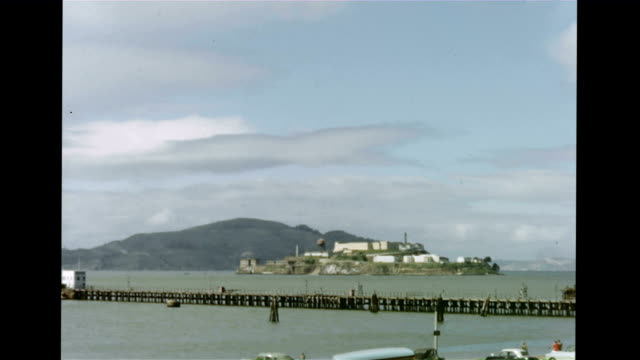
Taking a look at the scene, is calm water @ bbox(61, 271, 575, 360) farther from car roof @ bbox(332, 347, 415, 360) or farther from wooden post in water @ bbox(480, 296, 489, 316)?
car roof @ bbox(332, 347, 415, 360)

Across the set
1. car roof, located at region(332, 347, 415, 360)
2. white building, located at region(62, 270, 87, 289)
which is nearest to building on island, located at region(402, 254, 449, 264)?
white building, located at region(62, 270, 87, 289)

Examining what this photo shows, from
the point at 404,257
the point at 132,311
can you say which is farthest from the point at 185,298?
the point at 404,257

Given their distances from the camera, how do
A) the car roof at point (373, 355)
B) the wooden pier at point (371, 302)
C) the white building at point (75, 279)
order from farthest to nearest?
the white building at point (75, 279) < the wooden pier at point (371, 302) < the car roof at point (373, 355)

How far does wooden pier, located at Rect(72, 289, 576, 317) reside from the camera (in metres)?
64.2

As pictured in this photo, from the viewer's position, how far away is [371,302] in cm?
7038

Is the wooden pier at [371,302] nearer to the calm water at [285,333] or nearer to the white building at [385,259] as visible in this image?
the calm water at [285,333]

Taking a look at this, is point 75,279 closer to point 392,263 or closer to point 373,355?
point 373,355

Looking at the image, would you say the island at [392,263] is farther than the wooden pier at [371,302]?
Yes

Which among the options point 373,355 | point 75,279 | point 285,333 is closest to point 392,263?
point 75,279

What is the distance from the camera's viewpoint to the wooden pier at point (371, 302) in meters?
64.2

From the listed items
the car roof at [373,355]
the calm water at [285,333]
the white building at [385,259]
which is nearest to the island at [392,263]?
the white building at [385,259]
